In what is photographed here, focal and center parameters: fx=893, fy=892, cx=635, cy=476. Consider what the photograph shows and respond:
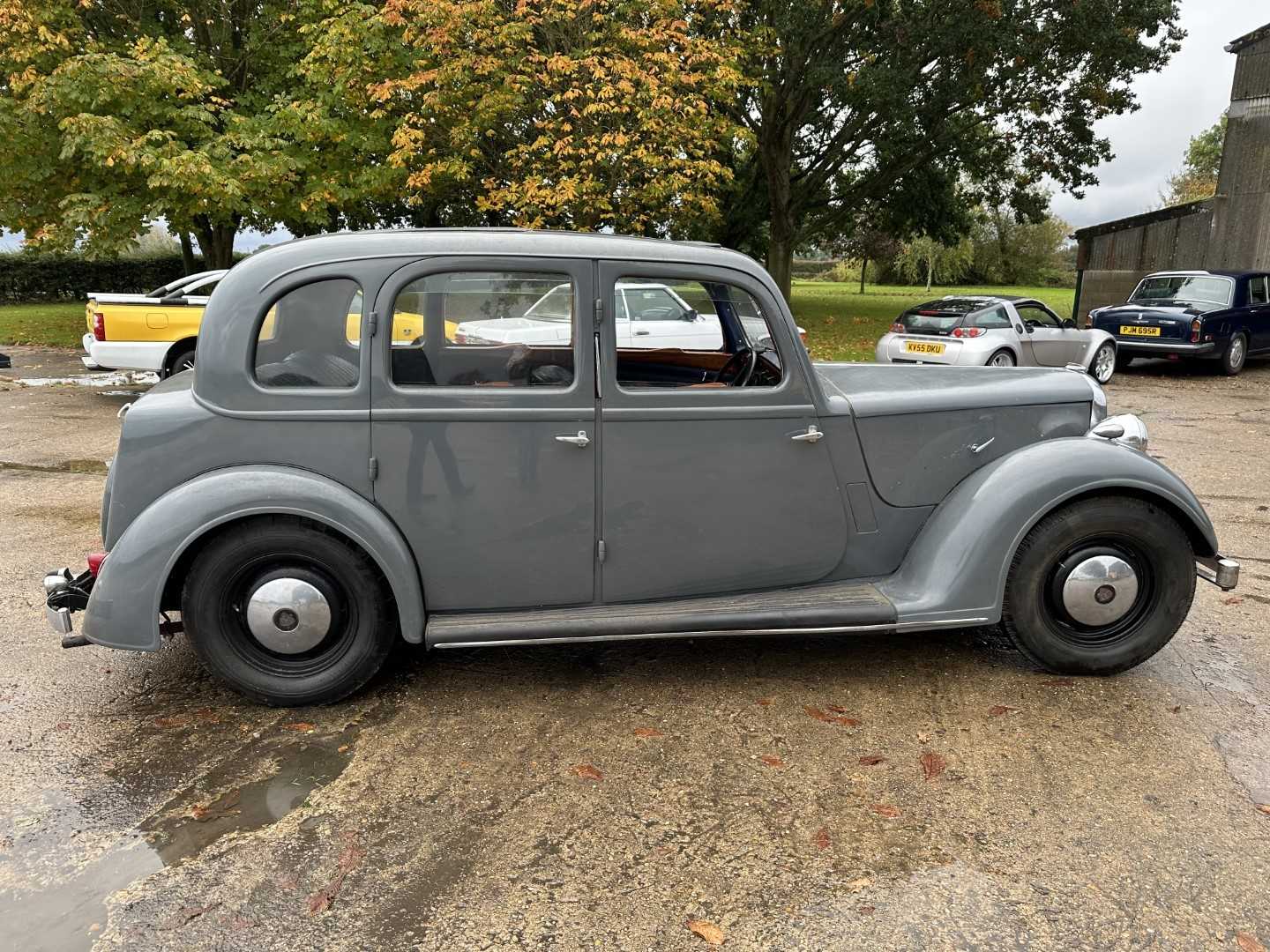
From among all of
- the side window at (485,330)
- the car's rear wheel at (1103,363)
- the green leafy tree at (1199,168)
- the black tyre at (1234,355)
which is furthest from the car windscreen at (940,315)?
the green leafy tree at (1199,168)

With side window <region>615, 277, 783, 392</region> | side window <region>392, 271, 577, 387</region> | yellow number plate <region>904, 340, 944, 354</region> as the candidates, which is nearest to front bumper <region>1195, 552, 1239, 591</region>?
side window <region>615, 277, 783, 392</region>

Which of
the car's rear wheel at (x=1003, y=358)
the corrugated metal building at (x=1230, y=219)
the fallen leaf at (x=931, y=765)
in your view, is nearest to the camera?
the fallen leaf at (x=931, y=765)

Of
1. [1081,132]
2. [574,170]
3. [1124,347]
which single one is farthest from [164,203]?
[1081,132]

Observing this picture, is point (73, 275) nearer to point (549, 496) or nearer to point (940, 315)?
point (940, 315)

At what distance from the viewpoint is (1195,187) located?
51.5 metres

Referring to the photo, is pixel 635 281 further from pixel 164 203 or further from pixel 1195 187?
pixel 1195 187

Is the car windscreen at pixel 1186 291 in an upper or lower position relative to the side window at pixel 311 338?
upper

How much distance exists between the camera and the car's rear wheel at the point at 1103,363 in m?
14.1

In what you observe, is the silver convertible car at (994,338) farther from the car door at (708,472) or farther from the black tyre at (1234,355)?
the car door at (708,472)

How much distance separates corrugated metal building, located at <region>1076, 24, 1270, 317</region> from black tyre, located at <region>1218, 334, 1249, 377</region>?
5.31m

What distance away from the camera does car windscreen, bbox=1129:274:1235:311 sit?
1509 centimetres

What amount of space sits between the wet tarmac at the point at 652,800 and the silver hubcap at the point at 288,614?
328 millimetres

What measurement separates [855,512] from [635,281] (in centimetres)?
137

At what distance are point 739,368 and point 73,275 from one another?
2905 cm
